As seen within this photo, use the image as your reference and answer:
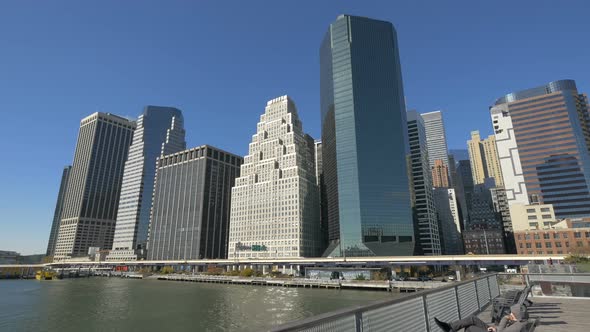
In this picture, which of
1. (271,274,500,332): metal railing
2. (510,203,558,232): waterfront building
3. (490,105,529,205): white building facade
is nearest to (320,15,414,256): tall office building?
(510,203,558,232): waterfront building

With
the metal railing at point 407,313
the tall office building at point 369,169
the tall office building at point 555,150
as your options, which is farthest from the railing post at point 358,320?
the tall office building at point 555,150

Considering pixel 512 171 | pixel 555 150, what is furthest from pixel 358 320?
pixel 555 150

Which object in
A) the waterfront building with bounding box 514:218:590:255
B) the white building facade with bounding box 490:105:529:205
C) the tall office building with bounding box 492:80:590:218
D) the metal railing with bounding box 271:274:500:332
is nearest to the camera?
the metal railing with bounding box 271:274:500:332

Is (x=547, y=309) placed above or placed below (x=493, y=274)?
below

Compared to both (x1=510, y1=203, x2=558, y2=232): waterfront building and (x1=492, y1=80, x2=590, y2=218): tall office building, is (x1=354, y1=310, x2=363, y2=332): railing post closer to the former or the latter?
(x1=510, y1=203, x2=558, y2=232): waterfront building

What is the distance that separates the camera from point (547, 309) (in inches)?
666

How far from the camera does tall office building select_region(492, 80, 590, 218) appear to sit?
6909 inches

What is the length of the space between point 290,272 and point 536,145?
16165 cm

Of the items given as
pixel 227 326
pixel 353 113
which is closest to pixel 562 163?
pixel 353 113

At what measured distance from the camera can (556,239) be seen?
13588 centimetres

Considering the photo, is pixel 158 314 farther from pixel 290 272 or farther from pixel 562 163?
pixel 562 163

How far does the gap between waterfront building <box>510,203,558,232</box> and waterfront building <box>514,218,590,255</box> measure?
40.5 ft

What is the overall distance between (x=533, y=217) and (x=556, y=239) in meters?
27.9

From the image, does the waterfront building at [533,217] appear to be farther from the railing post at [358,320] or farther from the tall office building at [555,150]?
the railing post at [358,320]
